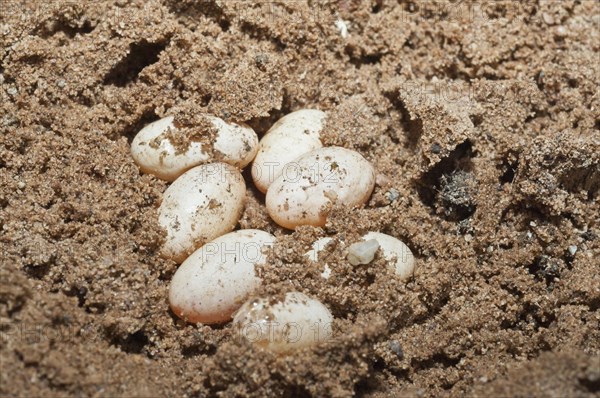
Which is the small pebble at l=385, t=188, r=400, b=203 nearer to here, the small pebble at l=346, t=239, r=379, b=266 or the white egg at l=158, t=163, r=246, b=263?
the small pebble at l=346, t=239, r=379, b=266

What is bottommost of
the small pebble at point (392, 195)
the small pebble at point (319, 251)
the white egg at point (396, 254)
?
the small pebble at point (319, 251)

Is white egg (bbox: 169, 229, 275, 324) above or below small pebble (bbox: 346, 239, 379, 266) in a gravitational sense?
below

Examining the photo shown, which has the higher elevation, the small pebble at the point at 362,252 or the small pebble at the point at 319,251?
the small pebble at the point at 362,252

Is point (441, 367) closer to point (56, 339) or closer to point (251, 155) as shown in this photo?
point (251, 155)

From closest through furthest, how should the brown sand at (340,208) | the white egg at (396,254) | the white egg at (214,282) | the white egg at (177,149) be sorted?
the brown sand at (340,208)
the white egg at (214,282)
the white egg at (396,254)
the white egg at (177,149)

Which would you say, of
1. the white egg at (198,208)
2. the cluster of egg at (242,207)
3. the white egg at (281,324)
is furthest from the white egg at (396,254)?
the white egg at (198,208)

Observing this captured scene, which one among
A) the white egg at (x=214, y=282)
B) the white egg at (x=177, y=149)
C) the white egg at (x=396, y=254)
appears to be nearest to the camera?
the white egg at (x=214, y=282)

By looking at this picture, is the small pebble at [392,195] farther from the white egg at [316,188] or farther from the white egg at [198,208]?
the white egg at [198,208]

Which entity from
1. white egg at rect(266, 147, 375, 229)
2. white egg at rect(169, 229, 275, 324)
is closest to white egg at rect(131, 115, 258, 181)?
white egg at rect(266, 147, 375, 229)
